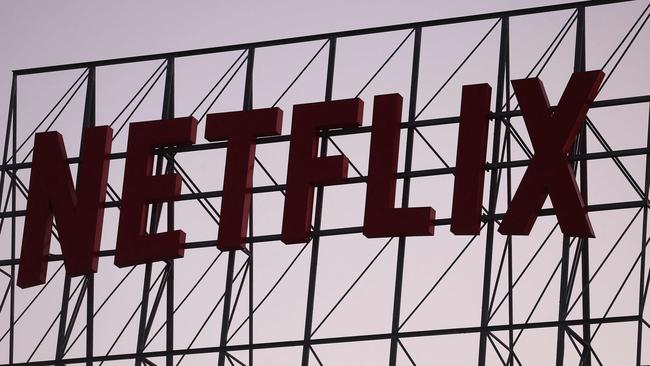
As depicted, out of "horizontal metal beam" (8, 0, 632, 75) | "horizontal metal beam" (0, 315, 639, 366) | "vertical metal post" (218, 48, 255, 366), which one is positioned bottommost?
"horizontal metal beam" (0, 315, 639, 366)

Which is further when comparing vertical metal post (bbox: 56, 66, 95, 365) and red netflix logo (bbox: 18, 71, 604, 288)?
vertical metal post (bbox: 56, 66, 95, 365)

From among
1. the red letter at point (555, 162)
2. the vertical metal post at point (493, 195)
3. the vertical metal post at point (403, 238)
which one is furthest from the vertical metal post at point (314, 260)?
the red letter at point (555, 162)

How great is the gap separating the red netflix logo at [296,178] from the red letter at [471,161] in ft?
0.05

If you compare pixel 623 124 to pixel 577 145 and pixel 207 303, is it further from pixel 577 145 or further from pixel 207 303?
pixel 207 303

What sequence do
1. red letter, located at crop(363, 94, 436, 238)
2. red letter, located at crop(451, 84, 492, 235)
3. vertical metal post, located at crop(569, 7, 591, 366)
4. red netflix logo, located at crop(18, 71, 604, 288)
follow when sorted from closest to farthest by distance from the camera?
vertical metal post, located at crop(569, 7, 591, 366)
red netflix logo, located at crop(18, 71, 604, 288)
red letter, located at crop(451, 84, 492, 235)
red letter, located at crop(363, 94, 436, 238)

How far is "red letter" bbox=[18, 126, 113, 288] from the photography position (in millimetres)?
23188

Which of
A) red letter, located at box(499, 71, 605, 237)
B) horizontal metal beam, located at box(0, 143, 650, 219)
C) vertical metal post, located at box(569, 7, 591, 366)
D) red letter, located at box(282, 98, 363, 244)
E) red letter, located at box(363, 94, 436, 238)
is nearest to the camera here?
vertical metal post, located at box(569, 7, 591, 366)

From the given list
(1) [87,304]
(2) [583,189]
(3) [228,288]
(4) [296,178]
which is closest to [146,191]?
(1) [87,304]

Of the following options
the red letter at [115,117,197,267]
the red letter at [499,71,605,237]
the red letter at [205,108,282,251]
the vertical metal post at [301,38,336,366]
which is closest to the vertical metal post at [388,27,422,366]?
the vertical metal post at [301,38,336,366]

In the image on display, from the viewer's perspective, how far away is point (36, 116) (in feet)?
101

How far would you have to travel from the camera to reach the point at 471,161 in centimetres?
2116

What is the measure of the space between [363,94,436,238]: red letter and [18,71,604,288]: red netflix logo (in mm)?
15

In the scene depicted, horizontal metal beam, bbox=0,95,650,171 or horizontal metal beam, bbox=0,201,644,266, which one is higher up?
horizontal metal beam, bbox=0,95,650,171

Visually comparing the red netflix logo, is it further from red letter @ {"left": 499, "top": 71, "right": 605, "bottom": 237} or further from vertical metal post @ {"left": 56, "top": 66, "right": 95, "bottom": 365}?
vertical metal post @ {"left": 56, "top": 66, "right": 95, "bottom": 365}
